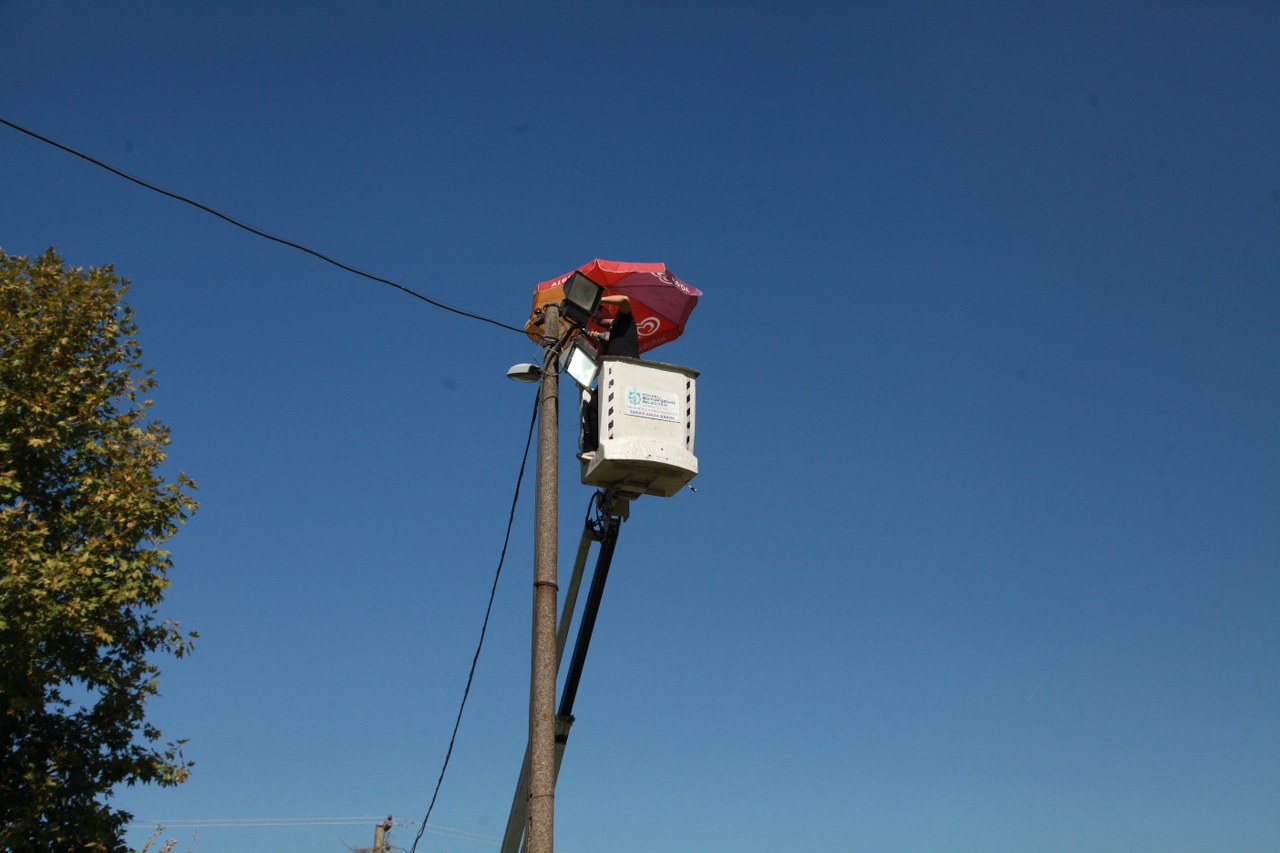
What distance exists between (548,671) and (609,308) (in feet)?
11.1

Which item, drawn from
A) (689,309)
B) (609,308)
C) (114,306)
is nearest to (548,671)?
(609,308)

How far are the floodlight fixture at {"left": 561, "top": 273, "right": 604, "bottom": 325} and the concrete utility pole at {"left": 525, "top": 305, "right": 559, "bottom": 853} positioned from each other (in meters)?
0.30

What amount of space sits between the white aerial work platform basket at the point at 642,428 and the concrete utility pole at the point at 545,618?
39 cm

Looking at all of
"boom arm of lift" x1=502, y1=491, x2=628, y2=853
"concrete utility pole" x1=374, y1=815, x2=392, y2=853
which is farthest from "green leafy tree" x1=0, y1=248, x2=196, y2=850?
"concrete utility pole" x1=374, y1=815, x2=392, y2=853

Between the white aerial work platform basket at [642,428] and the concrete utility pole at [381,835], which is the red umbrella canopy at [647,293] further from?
the concrete utility pole at [381,835]

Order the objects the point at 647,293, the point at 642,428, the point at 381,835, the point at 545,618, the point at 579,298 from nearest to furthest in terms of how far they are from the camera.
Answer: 1. the point at 545,618
2. the point at 579,298
3. the point at 642,428
4. the point at 647,293
5. the point at 381,835

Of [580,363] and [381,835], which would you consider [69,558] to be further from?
[381,835]

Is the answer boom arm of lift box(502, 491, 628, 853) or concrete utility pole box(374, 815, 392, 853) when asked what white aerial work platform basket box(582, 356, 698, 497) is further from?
concrete utility pole box(374, 815, 392, 853)

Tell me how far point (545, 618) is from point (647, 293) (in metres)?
4.95

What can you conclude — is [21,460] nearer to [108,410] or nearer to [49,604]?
[108,410]

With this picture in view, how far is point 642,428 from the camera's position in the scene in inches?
310

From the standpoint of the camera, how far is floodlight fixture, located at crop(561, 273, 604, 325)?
7.68 meters

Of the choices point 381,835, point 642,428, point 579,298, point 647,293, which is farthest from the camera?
point 381,835

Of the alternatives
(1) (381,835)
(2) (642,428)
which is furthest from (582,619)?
(1) (381,835)
